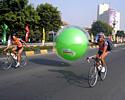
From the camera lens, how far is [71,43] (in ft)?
35.1

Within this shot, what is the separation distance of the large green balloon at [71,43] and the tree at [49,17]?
45213 millimetres

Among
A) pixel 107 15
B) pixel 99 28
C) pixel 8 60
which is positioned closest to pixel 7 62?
pixel 8 60

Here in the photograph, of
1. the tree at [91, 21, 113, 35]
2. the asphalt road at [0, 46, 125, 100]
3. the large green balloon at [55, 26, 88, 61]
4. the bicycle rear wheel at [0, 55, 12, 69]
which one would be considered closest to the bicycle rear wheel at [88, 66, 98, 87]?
the asphalt road at [0, 46, 125, 100]

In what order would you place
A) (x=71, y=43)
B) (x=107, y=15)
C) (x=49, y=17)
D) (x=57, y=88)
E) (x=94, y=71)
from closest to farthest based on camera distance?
(x=57, y=88), (x=94, y=71), (x=71, y=43), (x=49, y=17), (x=107, y=15)

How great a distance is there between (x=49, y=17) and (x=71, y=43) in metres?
46.4

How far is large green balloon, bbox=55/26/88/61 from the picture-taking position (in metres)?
10.7

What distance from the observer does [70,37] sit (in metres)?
10.8

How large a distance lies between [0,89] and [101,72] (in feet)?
12.2

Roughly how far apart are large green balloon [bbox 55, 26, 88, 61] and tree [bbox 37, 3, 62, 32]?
45213 mm

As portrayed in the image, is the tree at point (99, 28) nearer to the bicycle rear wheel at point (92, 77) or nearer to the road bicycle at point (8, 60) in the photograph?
the road bicycle at point (8, 60)

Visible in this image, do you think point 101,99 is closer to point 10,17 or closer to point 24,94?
point 24,94

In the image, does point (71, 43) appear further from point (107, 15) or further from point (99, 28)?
point (107, 15)

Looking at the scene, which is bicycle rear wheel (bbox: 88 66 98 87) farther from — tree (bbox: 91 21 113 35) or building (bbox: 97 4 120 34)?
building (bbox: 97 4 120 34)

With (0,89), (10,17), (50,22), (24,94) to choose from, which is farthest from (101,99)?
(50,22)
